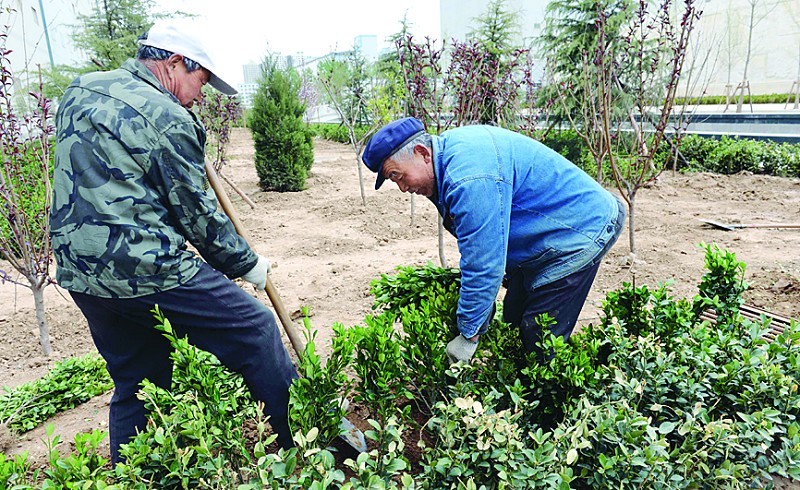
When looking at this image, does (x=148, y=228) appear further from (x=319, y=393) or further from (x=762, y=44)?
(x=762, y=44)

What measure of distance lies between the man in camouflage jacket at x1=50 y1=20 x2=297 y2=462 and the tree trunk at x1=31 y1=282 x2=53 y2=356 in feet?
6.71

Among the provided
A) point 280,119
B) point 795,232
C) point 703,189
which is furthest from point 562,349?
point 280,119

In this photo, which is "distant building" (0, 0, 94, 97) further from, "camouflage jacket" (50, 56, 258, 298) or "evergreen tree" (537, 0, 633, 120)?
"camouflage jacket" (50, 56, 258, 298)

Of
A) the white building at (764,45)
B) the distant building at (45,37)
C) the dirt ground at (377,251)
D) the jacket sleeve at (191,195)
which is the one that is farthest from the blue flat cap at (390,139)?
the white building at (764,45)

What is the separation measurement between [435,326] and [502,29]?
35.3 ft

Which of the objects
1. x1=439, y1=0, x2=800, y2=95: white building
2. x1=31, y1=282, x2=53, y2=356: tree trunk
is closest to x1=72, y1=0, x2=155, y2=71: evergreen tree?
x1=31, y1=282, x2=53, y2=356: tree trunk

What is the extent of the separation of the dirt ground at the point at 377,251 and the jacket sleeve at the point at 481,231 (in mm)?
1749

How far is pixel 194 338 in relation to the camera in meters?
2.08

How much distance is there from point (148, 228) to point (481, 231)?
1230 millimetres

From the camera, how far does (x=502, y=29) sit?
38.2 ft

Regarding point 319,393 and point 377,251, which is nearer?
point 319,393

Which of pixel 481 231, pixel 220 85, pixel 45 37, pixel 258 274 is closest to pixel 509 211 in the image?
pixel 481 231

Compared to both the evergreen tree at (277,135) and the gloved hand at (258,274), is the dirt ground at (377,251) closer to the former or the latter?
the evergreen tree at (277,135)

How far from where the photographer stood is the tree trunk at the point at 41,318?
3730 millimetres
